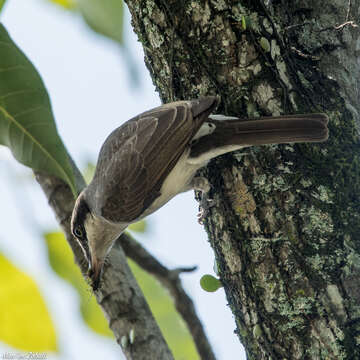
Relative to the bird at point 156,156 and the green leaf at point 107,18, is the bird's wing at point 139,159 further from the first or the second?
the green leaf at point 107,18

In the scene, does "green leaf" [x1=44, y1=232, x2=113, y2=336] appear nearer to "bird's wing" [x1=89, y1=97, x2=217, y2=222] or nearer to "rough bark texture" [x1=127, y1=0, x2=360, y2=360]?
"bird's wing" [x1=89, y1=97, x2=217, y2=222]

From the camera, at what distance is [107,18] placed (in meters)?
2.98

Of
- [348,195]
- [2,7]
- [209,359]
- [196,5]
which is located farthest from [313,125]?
[209,359]

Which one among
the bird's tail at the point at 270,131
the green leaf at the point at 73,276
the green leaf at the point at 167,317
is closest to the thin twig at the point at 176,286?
the green leaf at the point at 167,317

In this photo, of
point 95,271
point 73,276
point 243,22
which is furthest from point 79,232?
point 243,22

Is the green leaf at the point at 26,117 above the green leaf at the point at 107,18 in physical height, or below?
below

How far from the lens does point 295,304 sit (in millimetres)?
2975

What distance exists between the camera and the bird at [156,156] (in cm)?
321

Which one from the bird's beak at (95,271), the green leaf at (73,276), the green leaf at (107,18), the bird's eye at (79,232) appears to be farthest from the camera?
the bird's eye at (79,232)

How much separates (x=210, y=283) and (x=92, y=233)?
4.64 feet

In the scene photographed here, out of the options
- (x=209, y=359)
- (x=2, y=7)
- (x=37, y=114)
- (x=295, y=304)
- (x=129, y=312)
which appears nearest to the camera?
(x=2, y=7)

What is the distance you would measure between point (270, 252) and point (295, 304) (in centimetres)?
30

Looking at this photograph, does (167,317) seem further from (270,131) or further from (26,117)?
(26,117)

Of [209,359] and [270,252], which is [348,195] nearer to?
[270,252]
